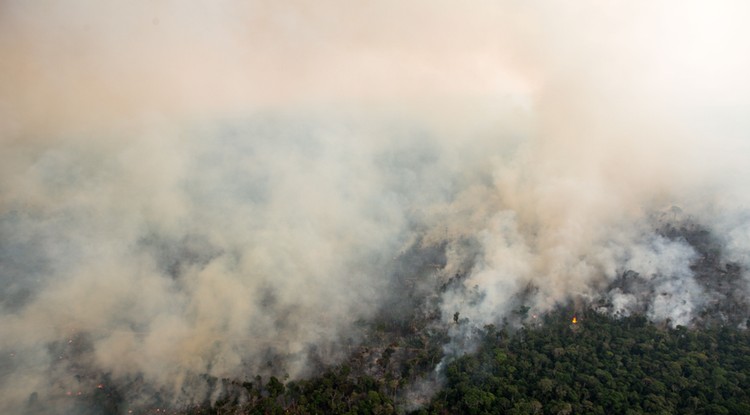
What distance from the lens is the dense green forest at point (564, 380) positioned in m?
72.2

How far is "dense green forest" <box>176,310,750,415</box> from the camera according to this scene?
237 feet

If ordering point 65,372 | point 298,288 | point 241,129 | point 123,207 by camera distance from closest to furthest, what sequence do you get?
1. point 65,372
2. point 298,288
3. point 123,207
4. point 241,129

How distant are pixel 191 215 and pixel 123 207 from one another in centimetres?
1365

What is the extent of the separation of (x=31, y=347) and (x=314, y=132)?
264 feet

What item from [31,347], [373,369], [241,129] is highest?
[241,129]

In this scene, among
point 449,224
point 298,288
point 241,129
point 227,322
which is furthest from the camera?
point 241,129

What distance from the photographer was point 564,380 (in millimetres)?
77375

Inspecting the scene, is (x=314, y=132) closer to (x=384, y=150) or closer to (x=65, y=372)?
(x=384, y=150)

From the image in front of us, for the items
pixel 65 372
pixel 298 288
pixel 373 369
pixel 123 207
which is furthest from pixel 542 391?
pixel 123 207

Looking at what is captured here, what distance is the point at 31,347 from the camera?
287ft

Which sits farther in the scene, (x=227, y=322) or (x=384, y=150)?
(x=384, y=150)

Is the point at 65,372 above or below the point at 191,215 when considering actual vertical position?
below

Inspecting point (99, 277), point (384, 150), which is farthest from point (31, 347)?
point (384, 150)

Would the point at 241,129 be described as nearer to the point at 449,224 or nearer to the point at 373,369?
the point at 449,224
